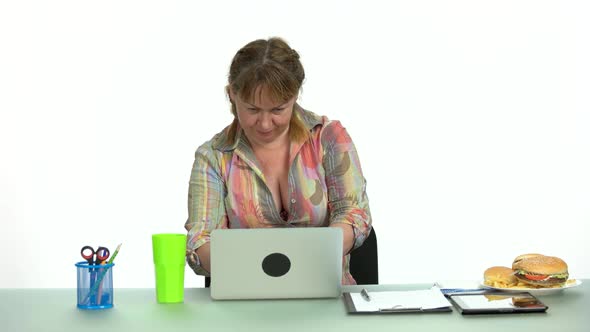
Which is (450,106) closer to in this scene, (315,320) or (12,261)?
(12,261)

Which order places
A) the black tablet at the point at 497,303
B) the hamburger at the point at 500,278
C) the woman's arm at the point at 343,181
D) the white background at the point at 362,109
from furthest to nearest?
the white background at the point at 362,109 < the woman's arm at the point at 343,181 < the hamburger at the point at 500,278 < the black tablet at the point at 497,303

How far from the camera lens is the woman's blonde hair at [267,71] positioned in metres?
2.37

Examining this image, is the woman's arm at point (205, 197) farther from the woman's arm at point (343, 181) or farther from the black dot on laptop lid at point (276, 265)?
the black dot on laptop lid at point (276, 265)

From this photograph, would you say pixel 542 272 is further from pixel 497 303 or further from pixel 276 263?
pixel 276 263

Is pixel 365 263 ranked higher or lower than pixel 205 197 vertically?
lower

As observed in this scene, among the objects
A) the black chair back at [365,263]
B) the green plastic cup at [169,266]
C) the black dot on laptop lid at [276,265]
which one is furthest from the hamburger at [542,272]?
the green plastic cup at [169,266]

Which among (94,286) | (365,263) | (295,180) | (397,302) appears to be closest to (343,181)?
(295,180)

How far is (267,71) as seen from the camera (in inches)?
94.0

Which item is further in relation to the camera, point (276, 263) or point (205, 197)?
point (205, 197)

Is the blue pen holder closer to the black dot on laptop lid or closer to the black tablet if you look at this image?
the black dot on laptop lid

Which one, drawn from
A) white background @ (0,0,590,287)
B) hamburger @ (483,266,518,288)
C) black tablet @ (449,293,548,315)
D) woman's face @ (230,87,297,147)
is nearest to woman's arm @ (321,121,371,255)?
woman's face @ (230,87,297,147)

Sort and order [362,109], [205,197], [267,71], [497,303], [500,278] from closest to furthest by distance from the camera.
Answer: [497,303] → [500,278] → [267,71] → [205,197] → [362,109]

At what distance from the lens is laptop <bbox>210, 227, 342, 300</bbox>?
1939mm

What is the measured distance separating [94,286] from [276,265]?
39 centimetres
